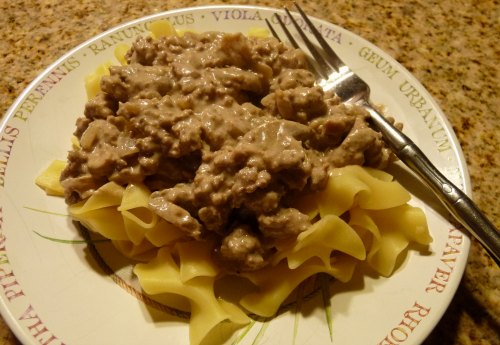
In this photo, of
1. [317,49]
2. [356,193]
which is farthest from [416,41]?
[356,193]

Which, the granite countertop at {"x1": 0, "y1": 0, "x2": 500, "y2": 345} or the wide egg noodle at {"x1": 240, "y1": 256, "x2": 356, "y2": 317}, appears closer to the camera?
the wide egg noodle at {"x1": 240, "y1": 256, "x2": 356, "y2": 317}

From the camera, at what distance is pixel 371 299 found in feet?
6.79

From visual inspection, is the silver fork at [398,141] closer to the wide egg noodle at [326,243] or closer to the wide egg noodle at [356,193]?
the wide egg noodle at [356,193]

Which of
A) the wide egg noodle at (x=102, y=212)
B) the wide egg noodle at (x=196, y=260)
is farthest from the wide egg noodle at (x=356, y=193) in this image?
the wide egg noodle at (x=102, y=212)

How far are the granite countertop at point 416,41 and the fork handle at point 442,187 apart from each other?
0.71 m

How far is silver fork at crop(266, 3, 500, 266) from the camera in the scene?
6.84 ft

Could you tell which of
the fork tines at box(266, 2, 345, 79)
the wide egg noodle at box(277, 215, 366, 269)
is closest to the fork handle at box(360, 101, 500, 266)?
the fork tines at box(266, 2, 345, 79)

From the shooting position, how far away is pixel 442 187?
7.34ft

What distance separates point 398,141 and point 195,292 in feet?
4.05

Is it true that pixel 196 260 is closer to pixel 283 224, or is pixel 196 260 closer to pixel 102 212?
pixel 283 224

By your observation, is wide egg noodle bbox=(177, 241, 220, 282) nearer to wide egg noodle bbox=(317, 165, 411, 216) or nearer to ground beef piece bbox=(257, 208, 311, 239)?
ground beef piece bbox=(257, 208, 311, 239)

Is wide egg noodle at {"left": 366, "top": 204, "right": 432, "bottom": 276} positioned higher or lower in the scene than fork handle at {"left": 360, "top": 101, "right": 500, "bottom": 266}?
lower

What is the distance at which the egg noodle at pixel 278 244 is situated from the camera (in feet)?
6.86

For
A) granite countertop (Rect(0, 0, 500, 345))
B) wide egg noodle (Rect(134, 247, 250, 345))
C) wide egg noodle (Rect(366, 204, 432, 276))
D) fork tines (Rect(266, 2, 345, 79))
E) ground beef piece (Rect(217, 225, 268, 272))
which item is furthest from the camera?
granite countertop (Rect(0, 0, 500, 345))
